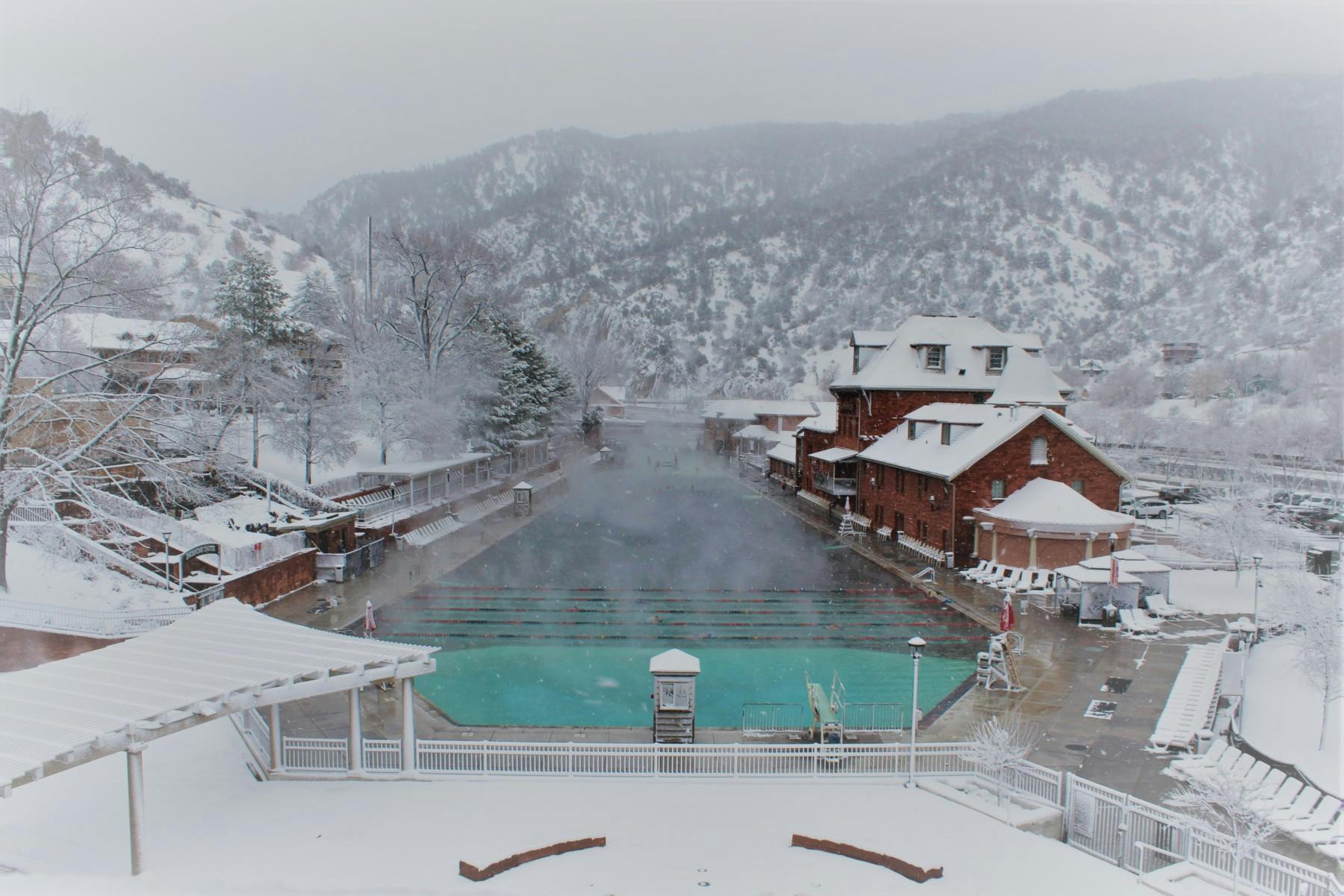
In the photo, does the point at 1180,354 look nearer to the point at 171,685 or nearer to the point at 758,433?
the point at 758,433

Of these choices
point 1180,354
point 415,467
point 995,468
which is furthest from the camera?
point 1180,354

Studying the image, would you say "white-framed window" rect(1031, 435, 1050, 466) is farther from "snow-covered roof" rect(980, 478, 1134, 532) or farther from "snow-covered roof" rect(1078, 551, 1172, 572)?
"snow-covered roof" rect(1078, 551, 1172, 572)

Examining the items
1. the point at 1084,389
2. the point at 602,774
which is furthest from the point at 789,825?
the point at 1084,389

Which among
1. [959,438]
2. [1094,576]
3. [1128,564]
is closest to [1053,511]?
[1128,564]

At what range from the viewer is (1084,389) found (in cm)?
7906

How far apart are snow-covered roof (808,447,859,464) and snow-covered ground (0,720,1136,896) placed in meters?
30.6

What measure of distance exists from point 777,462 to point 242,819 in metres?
50.0

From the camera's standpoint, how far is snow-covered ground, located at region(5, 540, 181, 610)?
58.3ft

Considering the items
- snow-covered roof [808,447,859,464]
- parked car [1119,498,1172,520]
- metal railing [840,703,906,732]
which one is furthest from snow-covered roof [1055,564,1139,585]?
snow-covered roof [808,447,859,464]

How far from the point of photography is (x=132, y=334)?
30.5 meters

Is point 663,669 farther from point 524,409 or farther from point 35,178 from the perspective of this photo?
point 524,409

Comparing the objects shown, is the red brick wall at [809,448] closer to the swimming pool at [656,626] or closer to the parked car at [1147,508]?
the swimming pool at [656,626]

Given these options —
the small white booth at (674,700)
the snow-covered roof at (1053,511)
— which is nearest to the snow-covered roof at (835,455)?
the snow-covered roof at (1053,511)

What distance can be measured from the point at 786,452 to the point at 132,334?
39.0 m
